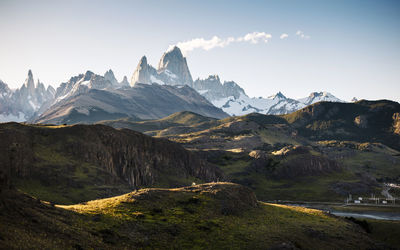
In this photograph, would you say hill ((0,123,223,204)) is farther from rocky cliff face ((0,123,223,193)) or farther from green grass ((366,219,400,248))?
green grass ((366,219,400,248))

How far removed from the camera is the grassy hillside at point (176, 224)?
59688mm

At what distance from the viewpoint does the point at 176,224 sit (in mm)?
88500

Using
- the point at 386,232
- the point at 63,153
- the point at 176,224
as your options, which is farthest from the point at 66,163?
the point at 386,232

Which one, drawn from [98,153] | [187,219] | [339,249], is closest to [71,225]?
[187,219]

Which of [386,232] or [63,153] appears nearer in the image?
[386,232]

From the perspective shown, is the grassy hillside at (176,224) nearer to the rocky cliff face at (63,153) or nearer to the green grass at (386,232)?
the green grass at (386,232)

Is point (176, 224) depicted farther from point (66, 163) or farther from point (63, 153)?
point (63, 153)

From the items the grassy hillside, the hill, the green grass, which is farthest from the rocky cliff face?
the green grass

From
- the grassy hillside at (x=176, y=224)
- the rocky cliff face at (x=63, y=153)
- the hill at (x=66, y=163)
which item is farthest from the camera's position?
the rocky cliff face at (x=63, y=153)

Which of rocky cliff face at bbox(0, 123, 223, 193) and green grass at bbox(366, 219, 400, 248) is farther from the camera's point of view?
rocky cliff face at bbox(0, 123, 223, 193)

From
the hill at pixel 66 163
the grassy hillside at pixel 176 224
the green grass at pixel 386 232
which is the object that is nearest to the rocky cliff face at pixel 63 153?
the hill at pixel 66 163

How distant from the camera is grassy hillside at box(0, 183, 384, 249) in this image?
59.7 m

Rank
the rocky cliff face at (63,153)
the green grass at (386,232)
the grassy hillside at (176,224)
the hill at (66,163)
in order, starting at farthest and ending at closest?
1. the rocky cliff face at (63,153)
2. the hill at (66,163)
3. the green grass at (386,232)
4. the grassy hillside at (176,224)

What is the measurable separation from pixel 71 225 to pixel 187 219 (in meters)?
33.9
